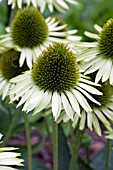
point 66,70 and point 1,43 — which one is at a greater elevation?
point 1,43

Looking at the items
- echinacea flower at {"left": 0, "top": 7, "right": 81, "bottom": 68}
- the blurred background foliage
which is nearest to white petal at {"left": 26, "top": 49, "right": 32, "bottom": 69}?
echinacea flower at {"left": 0, "top": 7, "right": 81, "bottom": 68}

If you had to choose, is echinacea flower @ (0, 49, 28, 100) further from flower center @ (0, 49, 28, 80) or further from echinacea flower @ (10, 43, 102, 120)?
echinacea flower @ (10, 43, 102, 120)

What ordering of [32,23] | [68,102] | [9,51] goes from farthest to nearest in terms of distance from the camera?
[32,23], [9,51], [68,102]

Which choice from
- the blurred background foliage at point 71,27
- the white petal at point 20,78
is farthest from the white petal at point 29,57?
the blurred background foliage at point 71,27

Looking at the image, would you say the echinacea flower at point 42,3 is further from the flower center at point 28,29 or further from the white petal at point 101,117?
the white petal at point 101,117

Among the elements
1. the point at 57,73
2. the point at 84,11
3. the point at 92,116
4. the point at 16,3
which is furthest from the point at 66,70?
the point at 84,11

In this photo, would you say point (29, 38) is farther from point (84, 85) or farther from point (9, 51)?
point (84, 85)
